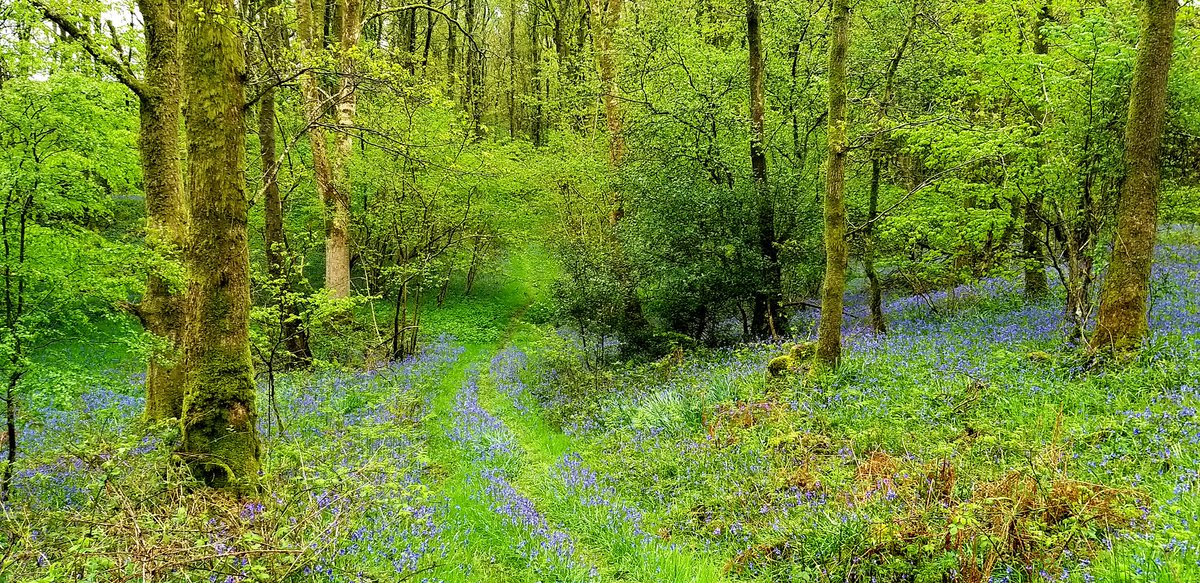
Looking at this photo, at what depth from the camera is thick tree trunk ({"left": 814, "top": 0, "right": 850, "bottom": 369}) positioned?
26.3ft

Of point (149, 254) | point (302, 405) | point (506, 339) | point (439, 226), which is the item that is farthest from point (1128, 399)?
point (506, 339)

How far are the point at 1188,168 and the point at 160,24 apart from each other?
13.7m

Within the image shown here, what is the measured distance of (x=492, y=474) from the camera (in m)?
7.51

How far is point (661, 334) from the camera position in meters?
14.2

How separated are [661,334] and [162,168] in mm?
10061

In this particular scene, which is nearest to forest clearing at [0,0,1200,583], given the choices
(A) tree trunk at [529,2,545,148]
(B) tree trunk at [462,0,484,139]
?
(B) tree trunk at [462,0,484,139]

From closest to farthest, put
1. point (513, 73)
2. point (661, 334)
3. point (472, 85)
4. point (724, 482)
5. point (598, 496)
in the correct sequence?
point (724, 482)
point (598, 496)
point (661, 334)
point (472, 85)
point (513, 73)

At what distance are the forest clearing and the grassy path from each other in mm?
43

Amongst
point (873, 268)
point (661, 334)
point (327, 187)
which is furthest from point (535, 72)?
point (873, 268)

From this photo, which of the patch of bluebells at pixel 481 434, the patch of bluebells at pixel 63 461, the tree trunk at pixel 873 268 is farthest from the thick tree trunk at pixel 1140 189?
the patch of bluebells at pixel 63 461

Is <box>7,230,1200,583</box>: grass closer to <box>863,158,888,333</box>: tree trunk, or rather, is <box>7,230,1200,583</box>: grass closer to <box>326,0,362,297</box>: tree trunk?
<box>863,158,888,333</box>: tree trunk

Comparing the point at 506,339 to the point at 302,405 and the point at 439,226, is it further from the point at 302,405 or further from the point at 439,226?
the point at 302,405

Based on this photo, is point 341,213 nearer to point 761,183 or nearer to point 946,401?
point 761,183

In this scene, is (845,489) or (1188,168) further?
(1188,168)
